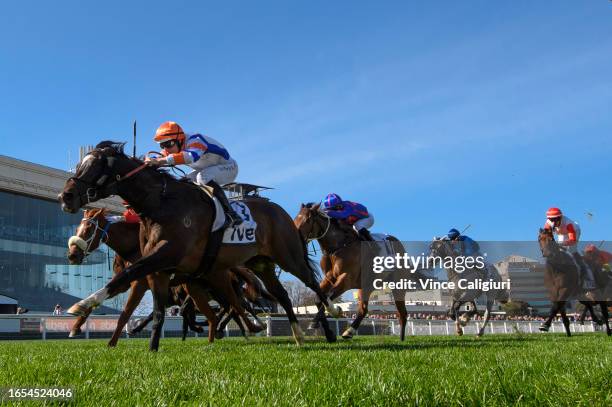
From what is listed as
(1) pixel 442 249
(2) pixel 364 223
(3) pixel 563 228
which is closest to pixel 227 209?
(2) pixel 364 223

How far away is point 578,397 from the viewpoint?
263 centimetres

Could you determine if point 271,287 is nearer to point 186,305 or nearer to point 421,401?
point 186,305

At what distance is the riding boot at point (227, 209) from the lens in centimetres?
752

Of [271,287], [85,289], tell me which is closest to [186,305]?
[271,287]

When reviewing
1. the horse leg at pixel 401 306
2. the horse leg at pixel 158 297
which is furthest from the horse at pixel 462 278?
the horse leg at pixel 158 297

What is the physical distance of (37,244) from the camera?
147 feet

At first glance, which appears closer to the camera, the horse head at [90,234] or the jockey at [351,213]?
the horse head at [90,234]

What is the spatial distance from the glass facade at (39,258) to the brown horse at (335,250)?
34.5m

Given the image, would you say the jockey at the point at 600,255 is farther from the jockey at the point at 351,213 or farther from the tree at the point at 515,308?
the tree at the point at 515,308

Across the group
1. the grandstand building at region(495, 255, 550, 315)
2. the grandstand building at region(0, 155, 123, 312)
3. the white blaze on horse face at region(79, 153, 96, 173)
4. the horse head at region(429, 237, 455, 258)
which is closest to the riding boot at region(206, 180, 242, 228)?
the white blaze on horse face at region(79, 153, 96, 173)

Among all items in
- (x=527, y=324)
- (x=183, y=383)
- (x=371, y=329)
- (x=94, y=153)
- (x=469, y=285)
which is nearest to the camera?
(x=183, y=383)

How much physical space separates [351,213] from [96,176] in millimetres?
6476

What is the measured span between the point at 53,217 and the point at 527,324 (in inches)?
1407

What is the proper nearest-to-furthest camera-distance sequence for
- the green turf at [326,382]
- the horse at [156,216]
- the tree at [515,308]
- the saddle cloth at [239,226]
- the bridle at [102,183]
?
the green turf at [326,382] < the horse at [156,216] < the bridle at [102,183] < the saddle cloth at [239,226] < the tree at [515,308]
